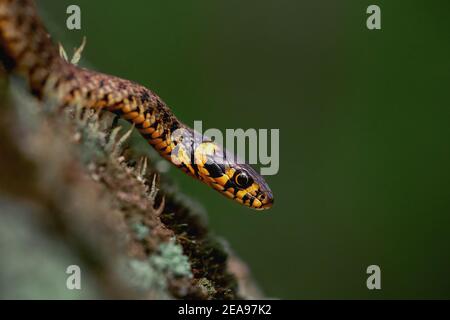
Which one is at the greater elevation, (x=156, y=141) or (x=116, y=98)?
(x=116, y=98)

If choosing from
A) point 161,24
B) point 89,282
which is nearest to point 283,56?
point 161,24

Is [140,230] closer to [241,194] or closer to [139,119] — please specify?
[139,119]

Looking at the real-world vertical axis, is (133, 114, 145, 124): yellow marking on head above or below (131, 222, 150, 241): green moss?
above

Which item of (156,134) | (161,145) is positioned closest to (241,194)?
(161,145)

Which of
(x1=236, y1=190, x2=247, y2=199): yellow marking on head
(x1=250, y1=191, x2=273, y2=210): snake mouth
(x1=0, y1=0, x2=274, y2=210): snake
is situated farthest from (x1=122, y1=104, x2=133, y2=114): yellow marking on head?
(x1=250, y1=191, x2=273, y2=210): snake mouth

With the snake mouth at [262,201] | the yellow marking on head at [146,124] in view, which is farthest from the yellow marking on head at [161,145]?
the snake mouth at [262,201]

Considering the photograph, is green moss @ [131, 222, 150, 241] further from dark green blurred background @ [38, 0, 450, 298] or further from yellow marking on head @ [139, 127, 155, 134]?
dark green blurred background @ [38, 0, 450, 298]

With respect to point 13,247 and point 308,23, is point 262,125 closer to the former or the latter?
point 308,23
